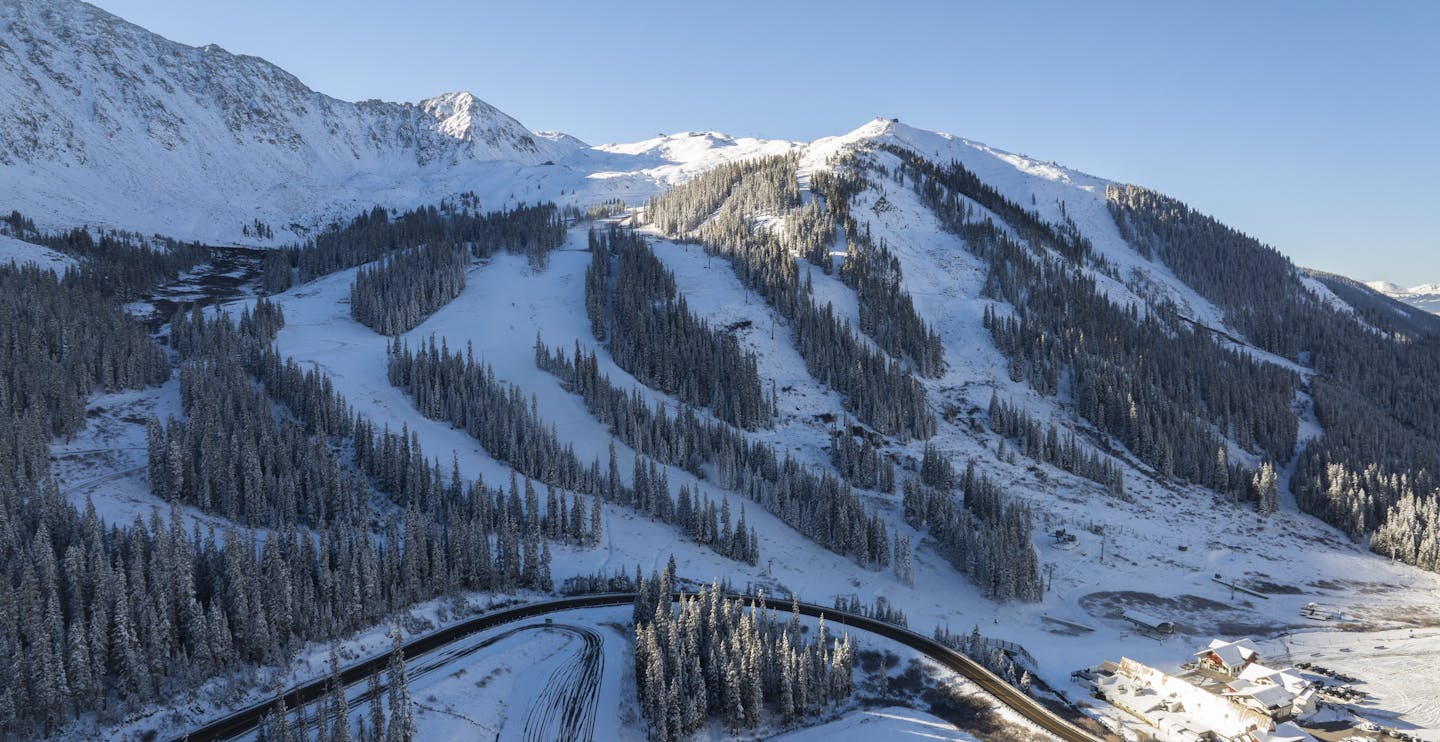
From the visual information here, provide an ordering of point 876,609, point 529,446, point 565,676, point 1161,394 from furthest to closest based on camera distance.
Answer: point 1161,394 < point 529,446 < point 876,609 < point 565,676

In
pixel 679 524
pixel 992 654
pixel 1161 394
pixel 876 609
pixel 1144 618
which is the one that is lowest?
pixel 876 609

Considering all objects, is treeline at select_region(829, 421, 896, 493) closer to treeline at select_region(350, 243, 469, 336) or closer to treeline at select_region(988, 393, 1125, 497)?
treeline at select_region(988, 393, 1125, 497)

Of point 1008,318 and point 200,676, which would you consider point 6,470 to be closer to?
point 200,676

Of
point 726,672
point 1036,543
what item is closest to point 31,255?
point 726,672

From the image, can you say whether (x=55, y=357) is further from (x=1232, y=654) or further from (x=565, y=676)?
(x=1232, y=654)

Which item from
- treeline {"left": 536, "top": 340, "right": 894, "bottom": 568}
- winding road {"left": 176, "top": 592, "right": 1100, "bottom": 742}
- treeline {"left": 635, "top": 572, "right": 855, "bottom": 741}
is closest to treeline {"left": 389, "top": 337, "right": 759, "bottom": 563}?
treeline {"left": 536, "top": 340, "right": 894, "bottom": 568}

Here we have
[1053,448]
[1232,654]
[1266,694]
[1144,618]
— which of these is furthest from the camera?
[1053,448]

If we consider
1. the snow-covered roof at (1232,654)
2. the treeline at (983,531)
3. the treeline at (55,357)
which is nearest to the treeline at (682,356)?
the treeline at (983,531)

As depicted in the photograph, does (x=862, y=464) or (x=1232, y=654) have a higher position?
(x=862, y=464)
